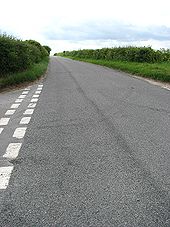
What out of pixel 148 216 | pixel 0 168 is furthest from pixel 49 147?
pixel 148 216

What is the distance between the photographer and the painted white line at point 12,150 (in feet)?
18.3

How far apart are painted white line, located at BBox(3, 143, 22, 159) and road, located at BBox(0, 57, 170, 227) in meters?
0.02

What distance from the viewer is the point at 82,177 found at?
4691 mm

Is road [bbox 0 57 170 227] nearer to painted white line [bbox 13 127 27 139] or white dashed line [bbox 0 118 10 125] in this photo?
painted white line [bbox 13 127 27 139]

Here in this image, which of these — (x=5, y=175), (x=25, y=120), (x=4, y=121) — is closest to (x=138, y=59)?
(x=25, y=120)

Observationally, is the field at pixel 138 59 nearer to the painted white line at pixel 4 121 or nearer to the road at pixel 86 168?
the road at pixel 86 168

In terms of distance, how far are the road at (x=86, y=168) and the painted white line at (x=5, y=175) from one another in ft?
0.04

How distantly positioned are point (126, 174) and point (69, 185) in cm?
84

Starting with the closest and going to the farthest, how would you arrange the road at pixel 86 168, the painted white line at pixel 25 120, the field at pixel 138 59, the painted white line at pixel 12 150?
the road at pixel 86 168 < the painted white line at pixel 12 150 < the painted white line at pixel 25 120 < the field at pixel 138 59

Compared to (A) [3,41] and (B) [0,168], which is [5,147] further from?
(A) [3,41]

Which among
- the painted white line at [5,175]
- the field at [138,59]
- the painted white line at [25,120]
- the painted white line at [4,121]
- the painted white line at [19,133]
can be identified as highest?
the painted white line at [5,175]

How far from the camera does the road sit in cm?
373

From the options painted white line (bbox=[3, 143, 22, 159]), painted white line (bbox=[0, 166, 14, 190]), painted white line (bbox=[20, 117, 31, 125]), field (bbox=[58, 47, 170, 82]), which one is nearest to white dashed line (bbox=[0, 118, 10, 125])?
painted white line (bbox=[20, 117, 31, 125])

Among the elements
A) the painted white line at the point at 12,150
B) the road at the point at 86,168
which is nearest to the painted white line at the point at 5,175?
the road at the point at 86,168
